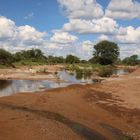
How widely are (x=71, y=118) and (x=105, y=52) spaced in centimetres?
11432

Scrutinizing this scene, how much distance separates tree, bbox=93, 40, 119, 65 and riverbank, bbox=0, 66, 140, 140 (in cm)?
10340

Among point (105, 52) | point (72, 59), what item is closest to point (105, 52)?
point (105, 52)

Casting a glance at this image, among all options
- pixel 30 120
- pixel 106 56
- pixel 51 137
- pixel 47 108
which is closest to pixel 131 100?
pixel 47 108

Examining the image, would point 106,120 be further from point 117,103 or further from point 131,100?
point 131,100

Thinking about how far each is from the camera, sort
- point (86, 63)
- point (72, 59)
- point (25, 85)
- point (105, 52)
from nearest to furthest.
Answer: point (25, 85), point (105, 52), point (86, 63), point (72, 59)

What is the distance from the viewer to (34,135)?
13930mm

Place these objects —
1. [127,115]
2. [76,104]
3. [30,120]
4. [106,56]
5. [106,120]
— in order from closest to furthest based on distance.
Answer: [30,120], [106,120], [127,115], [76,104], [106,56]

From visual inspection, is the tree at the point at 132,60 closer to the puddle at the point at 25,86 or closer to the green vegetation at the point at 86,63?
the green vegetation at the point at 86,63

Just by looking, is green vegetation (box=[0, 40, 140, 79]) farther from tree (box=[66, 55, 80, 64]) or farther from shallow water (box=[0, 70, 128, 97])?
shallow water (box=[0, 70, 128, 97])

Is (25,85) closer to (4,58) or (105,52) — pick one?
(4,58)

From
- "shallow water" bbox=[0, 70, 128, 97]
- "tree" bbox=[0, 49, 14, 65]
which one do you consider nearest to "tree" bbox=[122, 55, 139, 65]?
"tree" bbox=[0, 49, 14, 65]

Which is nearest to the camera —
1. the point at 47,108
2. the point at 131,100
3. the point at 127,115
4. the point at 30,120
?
the point at 30,120

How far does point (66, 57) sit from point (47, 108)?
138 meters

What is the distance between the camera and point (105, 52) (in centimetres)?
13225
